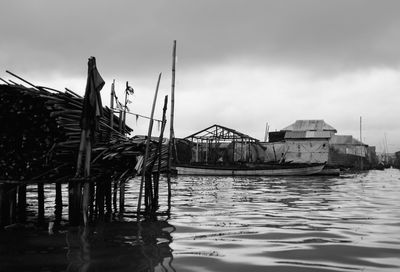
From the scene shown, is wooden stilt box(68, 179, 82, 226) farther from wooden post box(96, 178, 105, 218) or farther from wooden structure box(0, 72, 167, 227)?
wooden post box(96, 178, 105, 218)

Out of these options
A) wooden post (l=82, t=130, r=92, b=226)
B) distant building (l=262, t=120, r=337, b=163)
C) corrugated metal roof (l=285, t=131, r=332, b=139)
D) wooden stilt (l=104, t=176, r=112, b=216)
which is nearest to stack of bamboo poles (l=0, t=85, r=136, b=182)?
wooden post (l=82, t=130, r=92, b=226)

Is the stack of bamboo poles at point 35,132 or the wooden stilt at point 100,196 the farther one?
the wooden stilt at point 100,196

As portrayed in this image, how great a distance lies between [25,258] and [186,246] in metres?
2.59

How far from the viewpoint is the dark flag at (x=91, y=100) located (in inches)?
315

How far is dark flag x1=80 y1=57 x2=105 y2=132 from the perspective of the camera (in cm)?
801

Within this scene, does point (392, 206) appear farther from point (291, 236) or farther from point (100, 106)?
point (100, 106)

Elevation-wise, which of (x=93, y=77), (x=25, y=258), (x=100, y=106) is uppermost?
(x=93, y=77)

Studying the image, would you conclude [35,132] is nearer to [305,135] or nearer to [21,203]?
[21,203]

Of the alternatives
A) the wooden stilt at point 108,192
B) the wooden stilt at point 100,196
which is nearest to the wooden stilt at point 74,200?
the wooden stilt at point 100,196

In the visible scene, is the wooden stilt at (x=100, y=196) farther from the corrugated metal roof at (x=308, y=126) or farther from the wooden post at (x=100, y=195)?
the corrugated metal roof at (x=308, y=126)

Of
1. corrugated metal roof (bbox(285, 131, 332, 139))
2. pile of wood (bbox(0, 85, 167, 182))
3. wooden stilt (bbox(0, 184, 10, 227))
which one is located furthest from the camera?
corrugated metal roof (bbox(285, 131, 332, 139))

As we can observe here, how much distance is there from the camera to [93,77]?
815 centimetres

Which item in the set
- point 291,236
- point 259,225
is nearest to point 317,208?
point 259,225

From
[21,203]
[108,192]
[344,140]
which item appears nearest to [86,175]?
[21,203]
